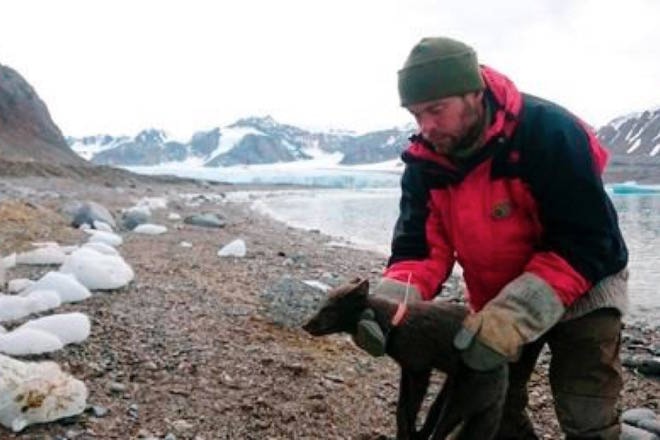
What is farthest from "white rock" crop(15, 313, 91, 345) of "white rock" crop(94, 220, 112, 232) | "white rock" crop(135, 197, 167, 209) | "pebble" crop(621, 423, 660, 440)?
"white rock" crop(135, 197, 167, 209)

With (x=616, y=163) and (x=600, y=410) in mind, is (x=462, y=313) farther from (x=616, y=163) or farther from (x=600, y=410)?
(x=616, y=163)

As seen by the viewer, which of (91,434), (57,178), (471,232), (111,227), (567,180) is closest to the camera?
(567,180)

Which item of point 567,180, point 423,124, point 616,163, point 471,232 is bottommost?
point 616,163

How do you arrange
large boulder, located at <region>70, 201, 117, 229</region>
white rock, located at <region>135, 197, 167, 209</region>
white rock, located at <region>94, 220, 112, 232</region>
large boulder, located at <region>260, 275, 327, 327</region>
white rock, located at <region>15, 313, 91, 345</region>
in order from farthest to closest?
white rock, located at <region>135, 197, 167, 209</region> < large boulder, located at <region>70, 201, 117, 229</region> < white rock, located at <region>94, 220, 112, 232</region> < large boulder, located at <region>260, 275, 327, 327</region> < white rock, located at <region>15, 313, 91, 345</region>

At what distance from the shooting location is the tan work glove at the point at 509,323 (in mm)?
2529

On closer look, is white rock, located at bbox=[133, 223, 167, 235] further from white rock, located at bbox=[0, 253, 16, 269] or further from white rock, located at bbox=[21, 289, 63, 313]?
white rock, located at bbox=[21, 289, 63, 313]

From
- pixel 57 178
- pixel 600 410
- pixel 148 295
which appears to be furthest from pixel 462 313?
pixel 57 178

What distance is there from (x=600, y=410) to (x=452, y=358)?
2.16 feet

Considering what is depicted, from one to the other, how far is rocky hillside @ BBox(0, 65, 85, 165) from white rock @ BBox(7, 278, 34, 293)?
2177 inches

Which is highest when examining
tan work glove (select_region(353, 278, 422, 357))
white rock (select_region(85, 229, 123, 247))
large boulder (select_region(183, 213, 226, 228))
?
tan work glove (select_region(353, 278, 422, 357))

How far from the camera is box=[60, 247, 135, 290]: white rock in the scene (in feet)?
19.2

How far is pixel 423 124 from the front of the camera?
8.60 feet

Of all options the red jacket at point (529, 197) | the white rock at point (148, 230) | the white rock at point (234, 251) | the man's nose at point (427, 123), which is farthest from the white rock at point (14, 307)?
the white rock at point (148, 230)

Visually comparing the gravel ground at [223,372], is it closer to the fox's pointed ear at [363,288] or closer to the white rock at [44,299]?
the white rock at [44,299]
